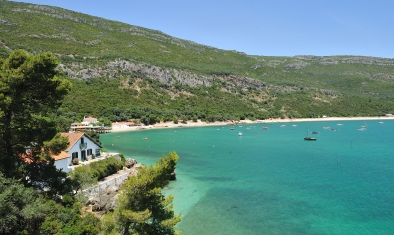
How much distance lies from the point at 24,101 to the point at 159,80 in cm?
12157

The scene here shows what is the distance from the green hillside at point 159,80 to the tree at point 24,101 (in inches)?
2785

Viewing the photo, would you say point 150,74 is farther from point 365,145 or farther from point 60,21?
point 365,145

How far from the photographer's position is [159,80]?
440ft

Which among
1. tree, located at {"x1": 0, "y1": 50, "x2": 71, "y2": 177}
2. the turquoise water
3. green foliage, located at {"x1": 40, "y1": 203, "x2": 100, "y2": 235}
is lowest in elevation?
the turquoise water

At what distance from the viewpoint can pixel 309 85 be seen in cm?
17862

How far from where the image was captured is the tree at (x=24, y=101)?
44.1 ft

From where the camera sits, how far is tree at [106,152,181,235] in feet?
39.4

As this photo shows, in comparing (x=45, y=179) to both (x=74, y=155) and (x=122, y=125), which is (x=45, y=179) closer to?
(x=74, y=155)

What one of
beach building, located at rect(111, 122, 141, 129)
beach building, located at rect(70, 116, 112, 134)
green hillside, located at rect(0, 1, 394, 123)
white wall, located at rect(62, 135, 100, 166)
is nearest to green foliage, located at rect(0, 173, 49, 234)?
white wall, located at rect(62, 135, 100, 166)

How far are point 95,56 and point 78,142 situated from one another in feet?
→ 324

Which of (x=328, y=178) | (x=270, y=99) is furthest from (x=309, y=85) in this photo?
(x=328, y=178)

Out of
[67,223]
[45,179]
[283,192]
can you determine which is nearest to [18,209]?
[67,223]

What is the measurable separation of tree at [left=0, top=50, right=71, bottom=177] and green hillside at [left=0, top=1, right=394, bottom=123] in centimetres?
7073

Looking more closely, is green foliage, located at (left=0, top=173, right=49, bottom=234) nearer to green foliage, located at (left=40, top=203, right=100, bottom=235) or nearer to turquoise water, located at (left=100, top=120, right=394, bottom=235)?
green foliage, located at (left=40, top=203, right=100, bottom=235)
